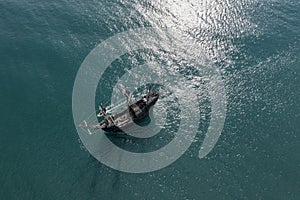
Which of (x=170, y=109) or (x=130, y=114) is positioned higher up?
(x=170, y=109)

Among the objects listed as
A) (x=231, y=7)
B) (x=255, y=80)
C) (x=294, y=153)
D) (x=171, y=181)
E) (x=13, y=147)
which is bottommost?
(x=13, y=147)

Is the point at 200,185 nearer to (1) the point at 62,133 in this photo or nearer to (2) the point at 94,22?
(1) the point at 62,133

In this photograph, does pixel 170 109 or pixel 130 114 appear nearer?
pixel 130 114

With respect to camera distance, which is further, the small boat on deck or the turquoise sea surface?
the small boat on deck

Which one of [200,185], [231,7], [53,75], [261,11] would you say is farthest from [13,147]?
[261,11]

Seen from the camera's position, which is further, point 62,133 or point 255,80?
point 255,80
